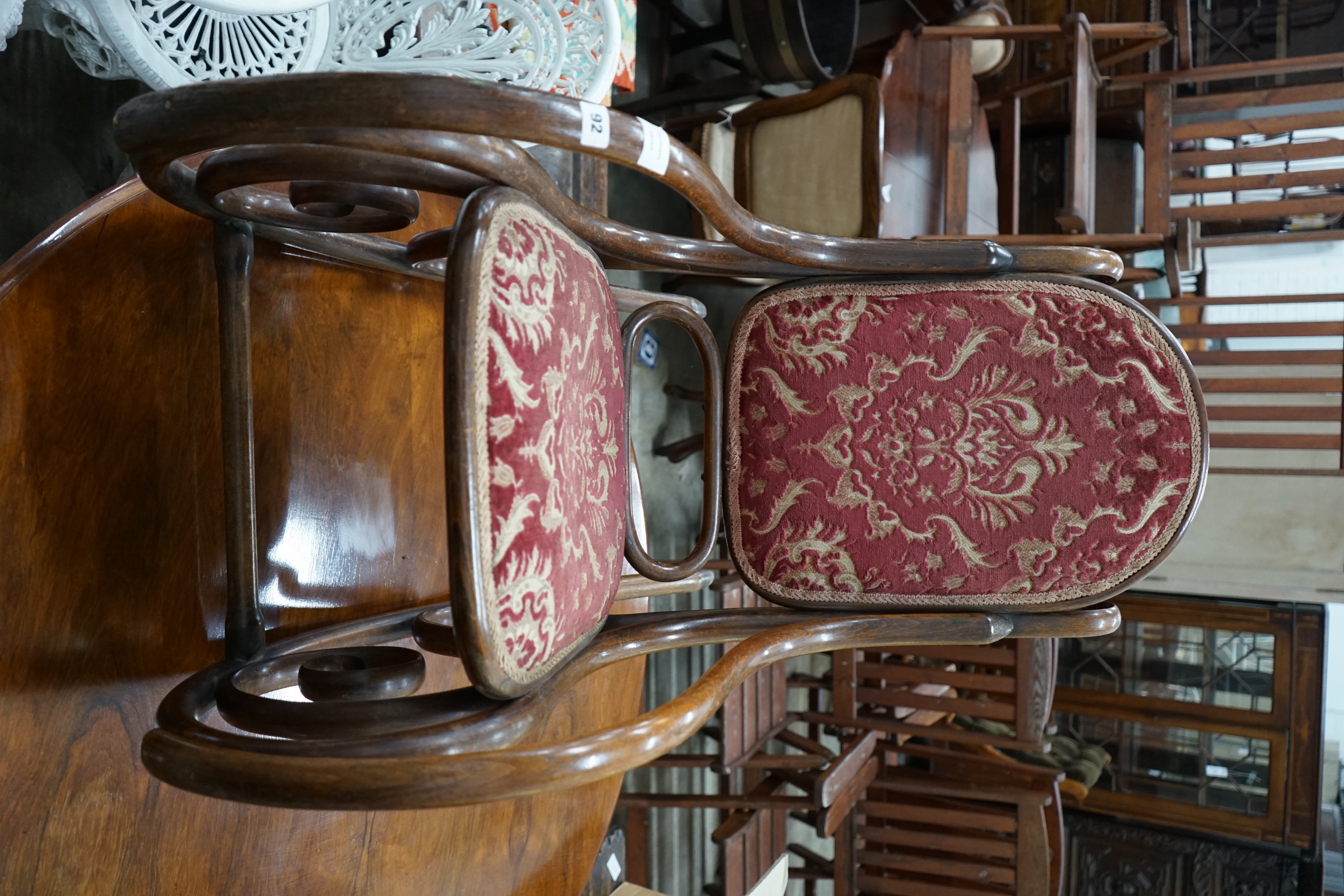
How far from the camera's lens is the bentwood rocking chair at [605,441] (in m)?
0.51

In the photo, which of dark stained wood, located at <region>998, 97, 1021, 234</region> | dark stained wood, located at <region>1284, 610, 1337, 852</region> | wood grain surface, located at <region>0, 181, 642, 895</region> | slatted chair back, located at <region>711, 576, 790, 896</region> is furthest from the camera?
dark stained wood, located at <region>1284, 610, 1337, 852</region>

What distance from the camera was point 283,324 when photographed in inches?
33.5

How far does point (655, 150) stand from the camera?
0.59 metres

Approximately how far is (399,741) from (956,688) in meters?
2.81

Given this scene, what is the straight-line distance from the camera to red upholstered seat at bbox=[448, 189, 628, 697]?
509 mm

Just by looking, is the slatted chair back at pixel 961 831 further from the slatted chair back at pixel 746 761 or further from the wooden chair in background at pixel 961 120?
the wooden chair in background at pixel 961 120

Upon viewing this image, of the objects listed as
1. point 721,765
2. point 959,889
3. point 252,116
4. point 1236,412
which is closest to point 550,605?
point 252,116

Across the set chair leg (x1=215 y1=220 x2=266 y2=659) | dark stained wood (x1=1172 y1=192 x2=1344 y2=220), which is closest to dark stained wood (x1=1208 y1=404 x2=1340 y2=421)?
dark stained wood (x1=1172 y1=192 x2=1344 y2=220)

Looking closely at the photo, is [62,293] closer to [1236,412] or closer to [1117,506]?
[1117,506]

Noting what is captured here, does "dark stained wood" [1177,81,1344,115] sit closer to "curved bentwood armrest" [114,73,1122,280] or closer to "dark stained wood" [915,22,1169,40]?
"dark stained wood" [915,22,1169,40]

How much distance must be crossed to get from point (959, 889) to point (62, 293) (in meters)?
3.14

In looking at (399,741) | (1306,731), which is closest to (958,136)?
(399,741)

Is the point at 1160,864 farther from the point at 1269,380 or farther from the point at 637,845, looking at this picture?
the point at 637,845

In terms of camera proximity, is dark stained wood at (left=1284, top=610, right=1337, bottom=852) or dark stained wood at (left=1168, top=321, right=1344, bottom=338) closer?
dark stained wood at (left=1168, top=321, right=1344, bottom=338)
